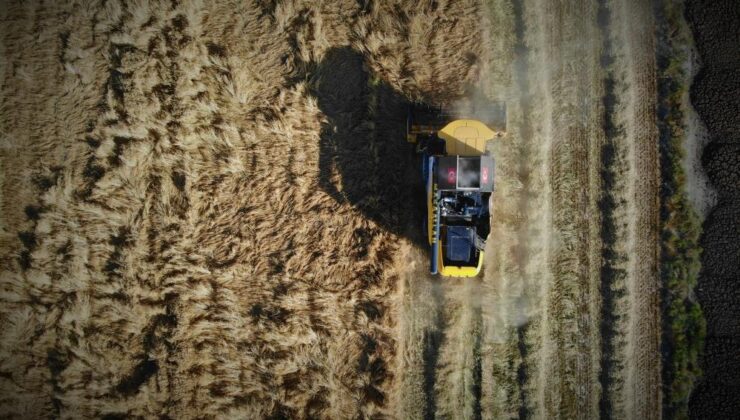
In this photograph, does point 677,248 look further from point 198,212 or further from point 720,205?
point 198,212

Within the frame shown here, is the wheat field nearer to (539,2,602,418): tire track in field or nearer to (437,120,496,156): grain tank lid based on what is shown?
(539,2,602,418): tire track in field

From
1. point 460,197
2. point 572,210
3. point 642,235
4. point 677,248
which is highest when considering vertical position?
point 460,197

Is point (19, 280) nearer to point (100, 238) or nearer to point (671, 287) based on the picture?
point (100, 238)

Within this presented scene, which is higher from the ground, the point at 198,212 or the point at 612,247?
the point at 198,212

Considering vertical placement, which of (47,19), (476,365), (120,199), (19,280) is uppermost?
(47,19)

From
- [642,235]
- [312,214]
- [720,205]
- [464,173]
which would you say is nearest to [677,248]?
[642,235]

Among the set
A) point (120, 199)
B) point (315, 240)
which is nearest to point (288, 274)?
point (315, 240)

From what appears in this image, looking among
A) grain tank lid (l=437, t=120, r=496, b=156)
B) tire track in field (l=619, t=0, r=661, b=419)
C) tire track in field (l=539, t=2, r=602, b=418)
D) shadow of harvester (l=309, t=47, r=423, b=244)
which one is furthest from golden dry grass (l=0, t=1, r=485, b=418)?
tire track in field (l=619, t=0, r=661, b=419)

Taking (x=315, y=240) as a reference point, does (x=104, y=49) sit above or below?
above
